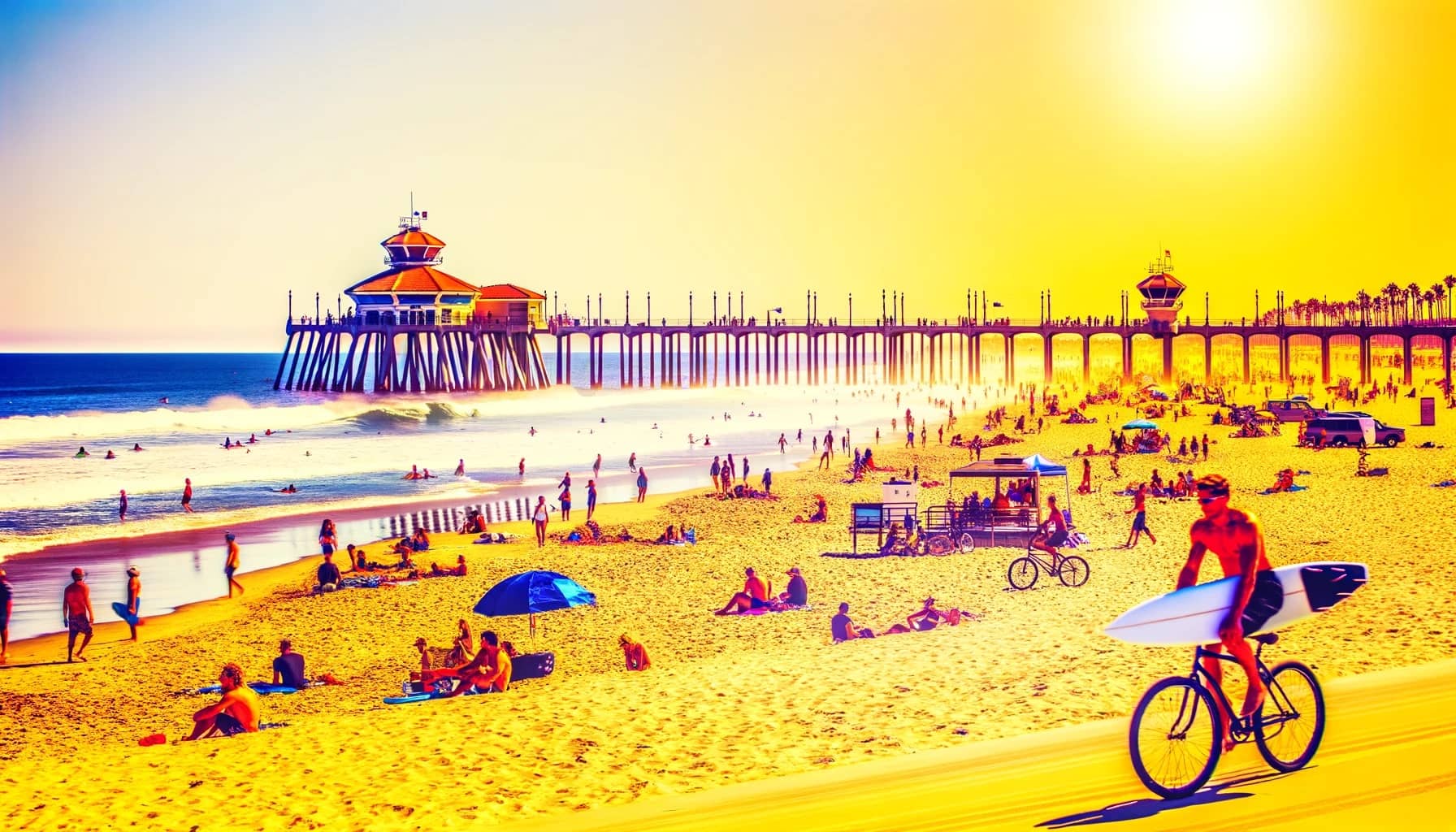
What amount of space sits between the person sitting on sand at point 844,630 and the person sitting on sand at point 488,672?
3.23 m

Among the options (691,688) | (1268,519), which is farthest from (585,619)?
(1268,519)

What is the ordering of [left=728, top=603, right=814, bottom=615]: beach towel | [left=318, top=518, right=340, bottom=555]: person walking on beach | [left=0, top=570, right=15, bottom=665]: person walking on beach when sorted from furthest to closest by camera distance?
[left=318, top=518, right=340, bottom=555]: person walking on beach → [left=0, top=570, right=15, bottom=665]: person walking on beach → [left=728, top=603, right=814, bottom=615]: beach towel

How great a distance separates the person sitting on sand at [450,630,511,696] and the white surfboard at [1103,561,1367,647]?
6691 millimetres

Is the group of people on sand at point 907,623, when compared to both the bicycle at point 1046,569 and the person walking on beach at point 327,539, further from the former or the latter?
the person walking on beach at point 327,539

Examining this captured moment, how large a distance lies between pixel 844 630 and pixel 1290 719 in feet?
21.5

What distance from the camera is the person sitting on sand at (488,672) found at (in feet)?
36.5

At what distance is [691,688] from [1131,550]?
8.84 m

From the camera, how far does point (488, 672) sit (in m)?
11.2

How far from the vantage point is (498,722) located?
31.8 ft

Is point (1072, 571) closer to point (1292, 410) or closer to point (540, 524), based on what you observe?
point (540, 524)

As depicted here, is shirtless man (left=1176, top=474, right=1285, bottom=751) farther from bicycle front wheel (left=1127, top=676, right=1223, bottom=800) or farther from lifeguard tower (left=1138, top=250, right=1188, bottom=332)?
lifeguard tower (left=1138, top=250, right=1188, bottom=332)

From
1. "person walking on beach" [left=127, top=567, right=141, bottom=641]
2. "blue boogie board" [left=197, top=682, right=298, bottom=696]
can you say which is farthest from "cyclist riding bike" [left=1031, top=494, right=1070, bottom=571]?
"person walking on beach" [left=127, top=567, right=141, bottom=641]

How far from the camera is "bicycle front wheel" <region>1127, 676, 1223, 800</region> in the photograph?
576 centimetres

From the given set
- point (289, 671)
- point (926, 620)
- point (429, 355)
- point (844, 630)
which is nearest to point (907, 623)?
point (926, 620)
